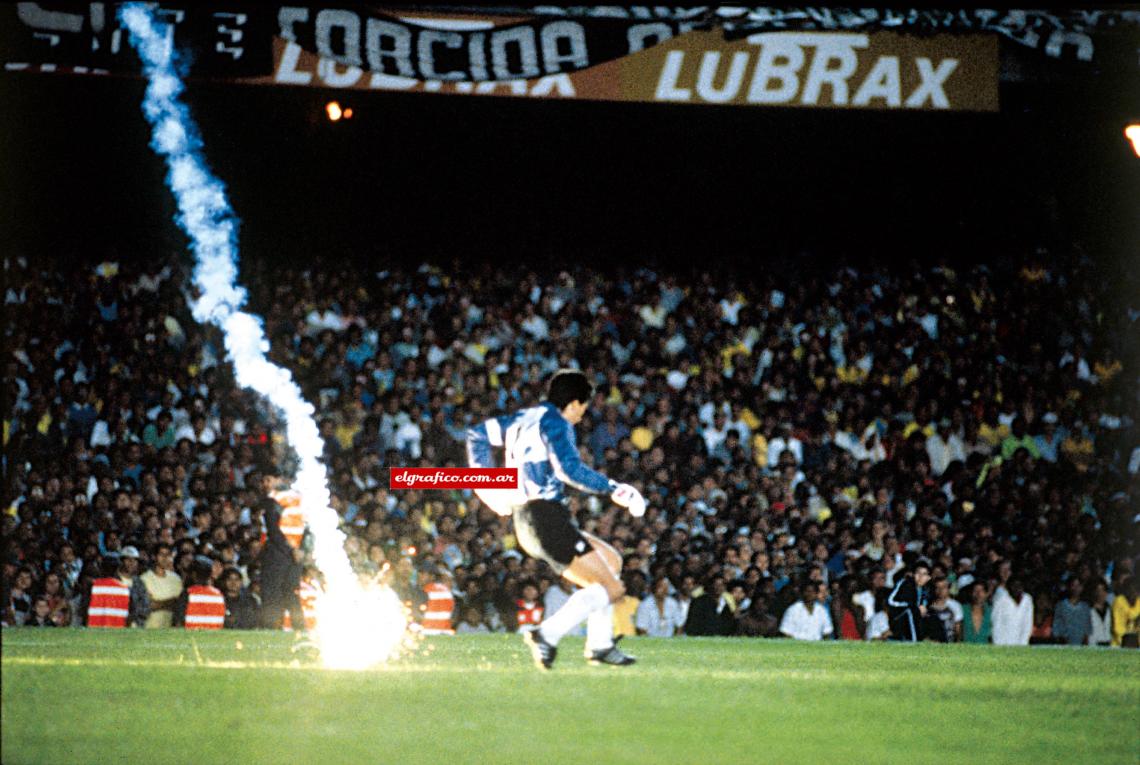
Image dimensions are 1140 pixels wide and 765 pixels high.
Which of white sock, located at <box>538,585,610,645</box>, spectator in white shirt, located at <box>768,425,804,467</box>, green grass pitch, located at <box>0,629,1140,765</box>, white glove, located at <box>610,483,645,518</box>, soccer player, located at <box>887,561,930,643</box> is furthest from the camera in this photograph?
spectator in white shirt, located at <box>768,425,804,467</box>

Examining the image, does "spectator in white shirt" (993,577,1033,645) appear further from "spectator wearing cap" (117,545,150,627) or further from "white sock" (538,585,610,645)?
"spectator wearing cap" (117,545,150,627)

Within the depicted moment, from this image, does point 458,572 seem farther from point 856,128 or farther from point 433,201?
point 856,128

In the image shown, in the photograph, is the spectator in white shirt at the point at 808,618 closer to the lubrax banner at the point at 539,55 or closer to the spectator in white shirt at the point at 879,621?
the spectator in white shirt at the point at 879,621

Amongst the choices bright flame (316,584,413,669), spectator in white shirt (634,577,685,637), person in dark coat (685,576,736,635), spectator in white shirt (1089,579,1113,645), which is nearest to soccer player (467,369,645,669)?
bright flame (316,584,413,669)

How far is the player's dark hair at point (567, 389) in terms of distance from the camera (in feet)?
28.6

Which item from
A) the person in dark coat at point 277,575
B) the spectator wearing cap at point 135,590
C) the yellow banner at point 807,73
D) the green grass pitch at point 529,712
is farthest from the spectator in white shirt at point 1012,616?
the spectator wearing cap at point 135,590

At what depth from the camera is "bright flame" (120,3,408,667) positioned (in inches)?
483

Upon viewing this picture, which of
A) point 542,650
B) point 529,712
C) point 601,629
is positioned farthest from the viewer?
point 601,629

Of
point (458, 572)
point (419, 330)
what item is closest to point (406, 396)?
point (419, 330)

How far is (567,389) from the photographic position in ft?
28.6

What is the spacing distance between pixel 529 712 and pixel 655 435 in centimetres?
864

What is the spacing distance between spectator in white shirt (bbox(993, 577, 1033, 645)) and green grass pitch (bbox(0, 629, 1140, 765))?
3984 mm

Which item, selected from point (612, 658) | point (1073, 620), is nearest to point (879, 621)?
point (1073, 620)

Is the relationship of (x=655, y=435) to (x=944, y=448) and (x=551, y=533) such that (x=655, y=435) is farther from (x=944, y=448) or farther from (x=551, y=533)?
(x=551, y=533)
